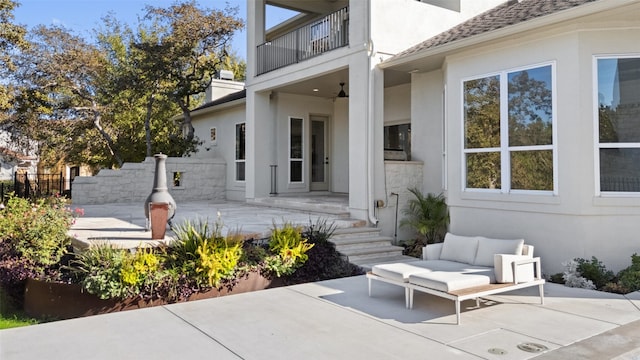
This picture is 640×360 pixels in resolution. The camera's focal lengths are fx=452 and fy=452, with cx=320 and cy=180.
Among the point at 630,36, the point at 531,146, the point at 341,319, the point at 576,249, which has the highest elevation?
the point at 630,36

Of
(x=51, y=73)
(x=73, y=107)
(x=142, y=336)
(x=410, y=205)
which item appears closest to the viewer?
(x=142, y=336)

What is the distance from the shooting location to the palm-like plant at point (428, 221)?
963cm

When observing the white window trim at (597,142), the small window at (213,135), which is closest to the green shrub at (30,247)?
the white window trim at (597,142)

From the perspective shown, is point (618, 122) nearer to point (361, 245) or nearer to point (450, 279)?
point (450, 279)

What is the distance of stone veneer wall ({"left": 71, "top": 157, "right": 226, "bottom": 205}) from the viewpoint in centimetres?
1482

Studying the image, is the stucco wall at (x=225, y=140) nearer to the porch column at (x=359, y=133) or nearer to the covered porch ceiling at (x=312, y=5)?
the covered porch ceiling at (x=312, y=5)

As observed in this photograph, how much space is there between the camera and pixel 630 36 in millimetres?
6965

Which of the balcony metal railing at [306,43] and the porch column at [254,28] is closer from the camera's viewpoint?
the balcony metal railing at [306,43]

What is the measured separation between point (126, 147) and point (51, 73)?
5.18 m

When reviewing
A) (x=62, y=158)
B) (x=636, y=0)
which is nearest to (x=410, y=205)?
(x=636, y=0)

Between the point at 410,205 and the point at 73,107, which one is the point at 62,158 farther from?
the point at 410,205

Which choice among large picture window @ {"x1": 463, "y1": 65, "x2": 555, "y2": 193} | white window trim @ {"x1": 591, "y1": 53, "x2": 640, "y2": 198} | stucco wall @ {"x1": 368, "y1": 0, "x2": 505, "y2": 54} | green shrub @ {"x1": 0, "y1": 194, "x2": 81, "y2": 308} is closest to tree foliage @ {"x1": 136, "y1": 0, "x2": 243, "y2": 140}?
stucco wall @ {"x1": 368, "y1": 0, "x2": 505, "y2": 54}

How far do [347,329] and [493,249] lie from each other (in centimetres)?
266

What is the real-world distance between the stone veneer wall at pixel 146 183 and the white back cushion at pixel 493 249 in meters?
12.3
